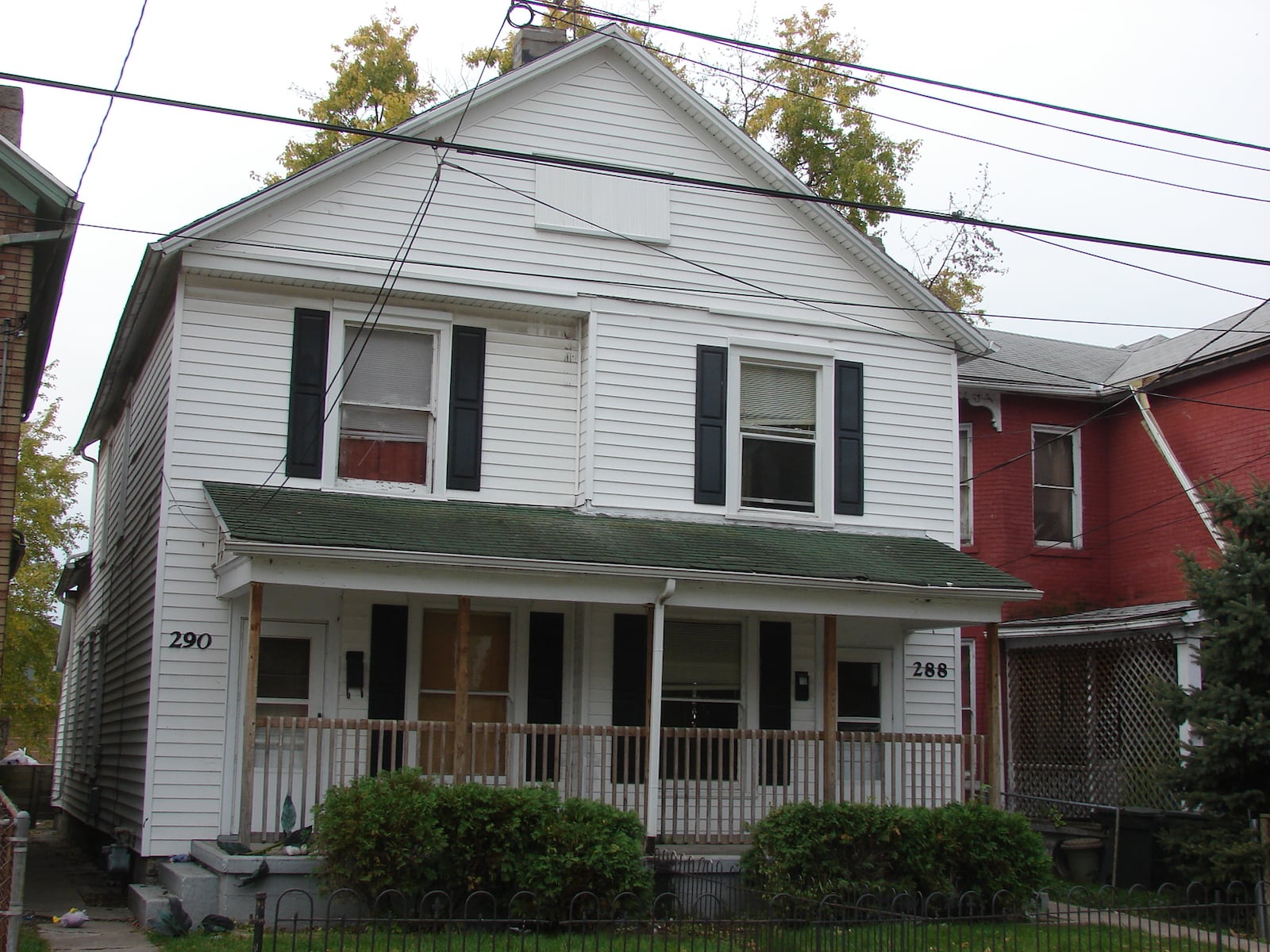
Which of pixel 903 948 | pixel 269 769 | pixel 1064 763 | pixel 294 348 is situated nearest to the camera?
pixel 903 948

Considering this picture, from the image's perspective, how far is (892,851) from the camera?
11.9 m

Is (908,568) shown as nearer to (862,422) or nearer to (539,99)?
(862,422)

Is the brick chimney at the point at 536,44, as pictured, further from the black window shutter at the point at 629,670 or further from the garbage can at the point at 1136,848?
the garbage can at the point at 1136,848

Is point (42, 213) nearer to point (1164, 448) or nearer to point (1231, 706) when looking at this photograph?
point (1231, 706)

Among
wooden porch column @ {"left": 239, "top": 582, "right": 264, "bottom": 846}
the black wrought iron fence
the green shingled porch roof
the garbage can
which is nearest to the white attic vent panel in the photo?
the green shingled porch roof

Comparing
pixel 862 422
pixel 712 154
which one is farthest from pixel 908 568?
pixel 712 154

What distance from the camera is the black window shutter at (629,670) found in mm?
13883

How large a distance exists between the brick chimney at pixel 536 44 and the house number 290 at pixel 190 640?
710 cm

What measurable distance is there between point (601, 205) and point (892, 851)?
7132 millimetres

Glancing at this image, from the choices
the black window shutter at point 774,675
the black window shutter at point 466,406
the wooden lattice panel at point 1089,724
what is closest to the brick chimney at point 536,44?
the black window shutter at point 466,406

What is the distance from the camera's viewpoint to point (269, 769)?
491 inches

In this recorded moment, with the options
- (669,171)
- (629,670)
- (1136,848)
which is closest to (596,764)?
(629,670)

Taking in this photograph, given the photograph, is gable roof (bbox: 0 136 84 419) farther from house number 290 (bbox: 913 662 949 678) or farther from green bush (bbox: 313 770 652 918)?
house number 290 (bbox: 913 662 949 678)

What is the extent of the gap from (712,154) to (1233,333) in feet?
25.2
